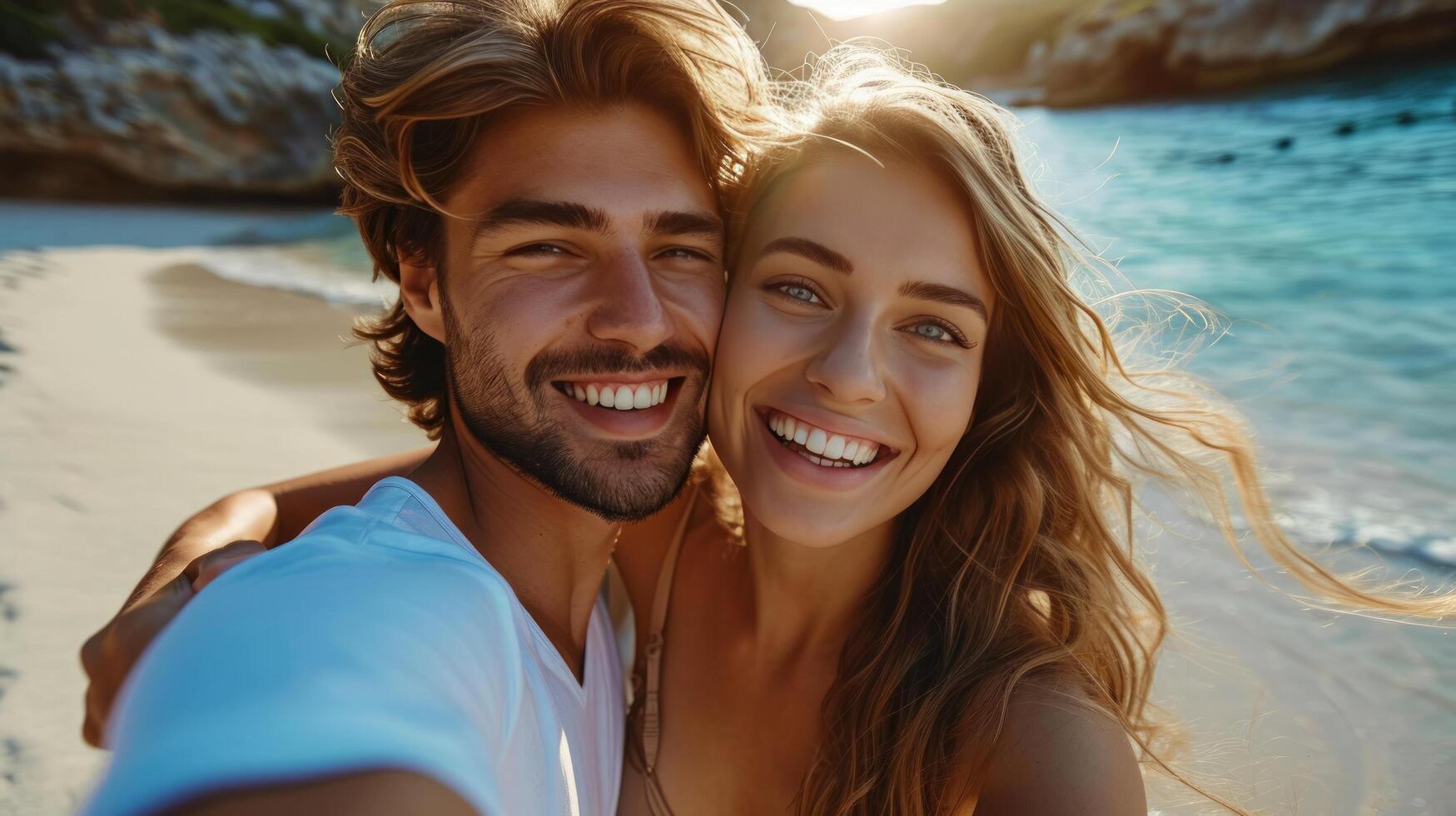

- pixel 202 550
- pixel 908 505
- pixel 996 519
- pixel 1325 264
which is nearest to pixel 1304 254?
pixel 1325 264

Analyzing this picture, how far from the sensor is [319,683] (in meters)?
1.09

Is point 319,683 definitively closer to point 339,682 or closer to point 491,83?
point 339,682

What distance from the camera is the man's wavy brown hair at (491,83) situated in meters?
2.31

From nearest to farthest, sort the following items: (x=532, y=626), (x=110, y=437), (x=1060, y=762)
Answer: (x=1060, y=762) < (x=532, y=626) < (x=110, y=437)

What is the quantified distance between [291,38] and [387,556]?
23521mm

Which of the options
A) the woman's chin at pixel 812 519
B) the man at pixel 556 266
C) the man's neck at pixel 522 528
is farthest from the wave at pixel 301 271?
the woman's chin at pixel 812 519

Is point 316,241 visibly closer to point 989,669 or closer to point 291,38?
point 291,38

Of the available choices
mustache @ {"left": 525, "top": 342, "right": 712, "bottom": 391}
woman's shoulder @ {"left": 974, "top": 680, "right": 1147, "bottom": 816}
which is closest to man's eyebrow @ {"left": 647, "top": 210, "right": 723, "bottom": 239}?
mustache @ {"left": 525, "top": 342, "right": 712, "bottom": 391}

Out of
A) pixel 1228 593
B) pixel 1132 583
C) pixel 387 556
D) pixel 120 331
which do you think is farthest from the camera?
pixel 120 331

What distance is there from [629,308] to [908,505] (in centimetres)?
93

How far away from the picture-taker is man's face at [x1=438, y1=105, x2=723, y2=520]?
2295mm

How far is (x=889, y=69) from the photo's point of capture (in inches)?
102

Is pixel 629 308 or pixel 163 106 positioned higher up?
pixel 629 308

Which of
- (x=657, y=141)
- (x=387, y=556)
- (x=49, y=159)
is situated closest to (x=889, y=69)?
(x=657, y=141)
